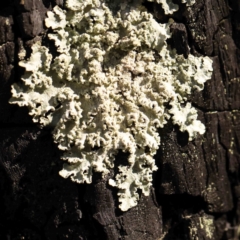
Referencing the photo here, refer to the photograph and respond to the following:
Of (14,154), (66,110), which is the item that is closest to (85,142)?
(66,110)

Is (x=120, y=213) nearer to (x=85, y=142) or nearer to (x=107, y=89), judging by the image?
(x=85, y=142)

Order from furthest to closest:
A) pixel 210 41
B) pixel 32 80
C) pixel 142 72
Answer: pixel 210 41, pixel 142 72, pixel 32 80

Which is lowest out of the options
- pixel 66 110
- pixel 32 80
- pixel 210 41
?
pixel 66 110

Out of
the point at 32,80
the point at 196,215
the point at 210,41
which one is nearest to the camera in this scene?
the point at 32,80

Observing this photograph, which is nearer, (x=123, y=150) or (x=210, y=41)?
(x=123, y=150)
